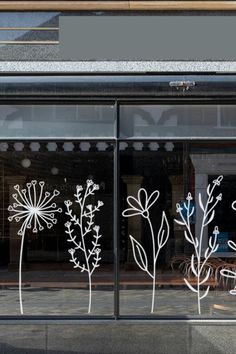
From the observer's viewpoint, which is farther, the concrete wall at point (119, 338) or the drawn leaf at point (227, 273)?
the drawn leaf at point (227, 273)

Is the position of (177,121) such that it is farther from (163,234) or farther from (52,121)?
(52,121)

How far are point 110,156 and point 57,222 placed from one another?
3.31 feet

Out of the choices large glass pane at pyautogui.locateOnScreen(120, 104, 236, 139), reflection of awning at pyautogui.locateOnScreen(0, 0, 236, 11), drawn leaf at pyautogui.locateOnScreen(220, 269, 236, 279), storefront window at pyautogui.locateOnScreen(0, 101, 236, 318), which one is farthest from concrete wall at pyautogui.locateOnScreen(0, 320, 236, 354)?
reflection of awning at pyautogui.locateOnScreen(0, 0, 236, 11)

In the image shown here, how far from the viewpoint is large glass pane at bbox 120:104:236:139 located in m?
8.77

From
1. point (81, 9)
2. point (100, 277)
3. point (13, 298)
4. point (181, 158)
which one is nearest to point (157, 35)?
point (81, 9)

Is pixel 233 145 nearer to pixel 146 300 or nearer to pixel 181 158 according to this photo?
pixel 181 158

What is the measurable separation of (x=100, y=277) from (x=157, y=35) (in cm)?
294

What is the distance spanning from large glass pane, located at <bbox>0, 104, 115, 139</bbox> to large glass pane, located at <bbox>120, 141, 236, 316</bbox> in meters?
0.46

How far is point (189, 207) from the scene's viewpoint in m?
8.84

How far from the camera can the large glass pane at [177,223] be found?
8.77 metres

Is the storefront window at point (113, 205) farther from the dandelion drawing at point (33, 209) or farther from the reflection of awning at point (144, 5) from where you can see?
the reflection of awning at point (144, 5)

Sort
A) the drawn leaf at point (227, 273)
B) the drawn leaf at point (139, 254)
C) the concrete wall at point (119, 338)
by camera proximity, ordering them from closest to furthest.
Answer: the concrete wall at point (119, 338) < the drawn leaf at point (139, 254) < the drawn leaf at point (227, 273)

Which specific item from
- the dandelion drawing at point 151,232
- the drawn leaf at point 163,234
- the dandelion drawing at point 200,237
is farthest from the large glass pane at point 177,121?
the drawn leaf at point 163,234

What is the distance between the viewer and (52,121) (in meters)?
8.80
